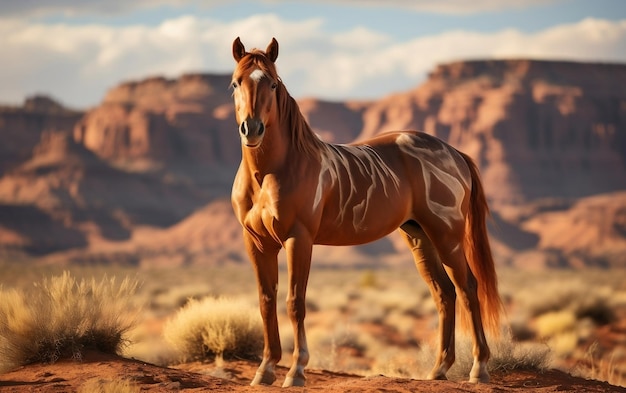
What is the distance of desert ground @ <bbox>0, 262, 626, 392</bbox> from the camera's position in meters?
7.04

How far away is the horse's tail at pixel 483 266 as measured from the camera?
8.59 meters

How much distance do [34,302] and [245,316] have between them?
300 cm

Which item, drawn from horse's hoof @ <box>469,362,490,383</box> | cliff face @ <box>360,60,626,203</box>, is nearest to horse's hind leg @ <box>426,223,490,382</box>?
horse's hoof @ <box>469,362,490,383</box>

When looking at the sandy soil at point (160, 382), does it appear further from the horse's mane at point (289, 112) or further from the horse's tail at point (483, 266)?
the horse's mane at point (289, 112)

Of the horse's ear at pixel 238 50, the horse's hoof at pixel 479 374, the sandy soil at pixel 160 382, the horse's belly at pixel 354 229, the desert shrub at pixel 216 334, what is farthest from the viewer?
the desert shrub at pixel 216 334

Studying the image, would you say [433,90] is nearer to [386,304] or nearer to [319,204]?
[386,304]

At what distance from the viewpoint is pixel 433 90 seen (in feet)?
359

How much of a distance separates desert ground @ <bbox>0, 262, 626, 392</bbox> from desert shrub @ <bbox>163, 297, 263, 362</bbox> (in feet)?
0.45

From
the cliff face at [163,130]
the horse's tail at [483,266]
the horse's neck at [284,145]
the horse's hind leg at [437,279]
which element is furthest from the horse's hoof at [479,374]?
the cliff face at [163,130]

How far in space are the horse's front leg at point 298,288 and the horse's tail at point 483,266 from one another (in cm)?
234

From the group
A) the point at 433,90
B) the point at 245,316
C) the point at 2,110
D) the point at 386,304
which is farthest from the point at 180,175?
the point at 245,316

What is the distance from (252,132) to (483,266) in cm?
332

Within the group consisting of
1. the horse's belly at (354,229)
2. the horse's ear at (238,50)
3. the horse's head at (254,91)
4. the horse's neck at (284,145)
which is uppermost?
the horse's ear at (238,50)

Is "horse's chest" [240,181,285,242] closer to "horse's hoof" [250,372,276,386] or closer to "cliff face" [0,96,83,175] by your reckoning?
"horse's hoof" [250,372,276,386]
